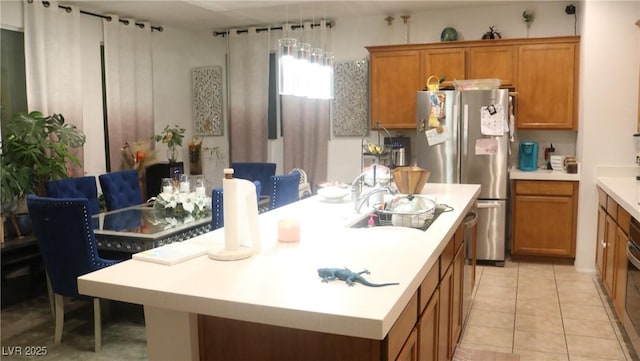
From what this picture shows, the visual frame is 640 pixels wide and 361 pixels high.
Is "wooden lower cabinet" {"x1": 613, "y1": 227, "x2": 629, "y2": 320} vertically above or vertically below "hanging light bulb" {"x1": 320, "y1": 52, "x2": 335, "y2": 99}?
below

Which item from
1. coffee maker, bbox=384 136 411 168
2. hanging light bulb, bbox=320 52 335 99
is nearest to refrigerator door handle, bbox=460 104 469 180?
coffee maker, bbox=384 136 411 168

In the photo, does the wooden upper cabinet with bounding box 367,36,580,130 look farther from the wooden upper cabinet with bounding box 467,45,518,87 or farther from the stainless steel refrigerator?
the stainless steel refrigerator

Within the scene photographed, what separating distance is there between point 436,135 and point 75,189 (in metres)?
3.23

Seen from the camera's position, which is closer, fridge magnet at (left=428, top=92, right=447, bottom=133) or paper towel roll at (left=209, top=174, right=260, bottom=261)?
paper towel roll at (left=209, top=174, right=260, bottom=261)

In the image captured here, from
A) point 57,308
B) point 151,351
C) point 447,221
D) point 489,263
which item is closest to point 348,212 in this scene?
point 447,221

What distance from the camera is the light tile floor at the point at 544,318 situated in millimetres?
3258

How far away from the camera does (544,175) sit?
5.00m

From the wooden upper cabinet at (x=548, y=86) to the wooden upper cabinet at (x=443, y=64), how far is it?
565 mm

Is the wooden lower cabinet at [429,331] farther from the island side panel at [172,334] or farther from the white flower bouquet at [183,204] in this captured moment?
the white flower bouquet at [183,204]

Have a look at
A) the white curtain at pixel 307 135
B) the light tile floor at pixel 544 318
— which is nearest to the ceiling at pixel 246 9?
the white curtain at pixel 307 135

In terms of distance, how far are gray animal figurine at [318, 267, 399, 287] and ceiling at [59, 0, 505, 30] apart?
4.20m

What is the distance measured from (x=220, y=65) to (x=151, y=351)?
555 centimetres

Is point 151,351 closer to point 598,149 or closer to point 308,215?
point 308,215

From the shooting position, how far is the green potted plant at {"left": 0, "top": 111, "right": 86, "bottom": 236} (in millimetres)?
4090
